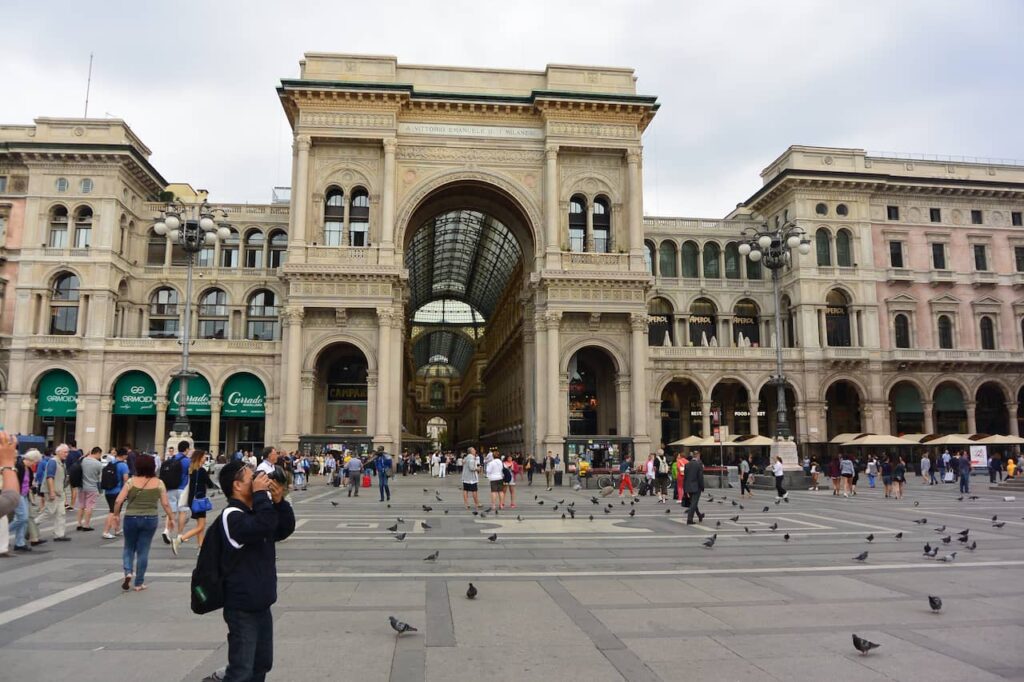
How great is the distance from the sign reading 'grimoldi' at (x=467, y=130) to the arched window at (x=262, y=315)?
717 inches

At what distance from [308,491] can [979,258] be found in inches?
2062

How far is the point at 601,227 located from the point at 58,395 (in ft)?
122

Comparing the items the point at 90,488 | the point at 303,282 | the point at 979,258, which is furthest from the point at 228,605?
the point at 979,258

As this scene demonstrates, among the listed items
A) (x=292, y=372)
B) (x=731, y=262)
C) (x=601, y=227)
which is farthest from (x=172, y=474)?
(x=731, y=262)

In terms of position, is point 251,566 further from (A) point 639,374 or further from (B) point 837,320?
(B) point 837,320

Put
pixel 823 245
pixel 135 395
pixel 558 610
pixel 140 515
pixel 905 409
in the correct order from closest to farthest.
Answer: pixel 558 610 → pixel 140 515 → pixel 135 395 → pixel 905 409 → pixel 823 245

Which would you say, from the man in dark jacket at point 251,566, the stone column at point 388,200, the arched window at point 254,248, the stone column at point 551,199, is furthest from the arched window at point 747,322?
the man in dark jacket at point 251,566

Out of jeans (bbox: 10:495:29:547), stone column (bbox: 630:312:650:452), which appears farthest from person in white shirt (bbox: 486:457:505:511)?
stone column (bbox: 630:312:650:452)

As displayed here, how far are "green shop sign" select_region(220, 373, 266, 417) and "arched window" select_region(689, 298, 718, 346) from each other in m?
31.9

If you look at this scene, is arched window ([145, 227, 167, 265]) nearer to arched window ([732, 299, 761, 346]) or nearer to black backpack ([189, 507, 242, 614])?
arched window ([732, 299, 761, 346])

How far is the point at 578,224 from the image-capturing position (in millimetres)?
47594

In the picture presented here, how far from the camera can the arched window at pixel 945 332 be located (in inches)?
2163

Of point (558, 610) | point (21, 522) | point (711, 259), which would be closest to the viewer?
point (558, 610)

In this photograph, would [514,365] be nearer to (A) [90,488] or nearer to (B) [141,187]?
(B) [141,187]
